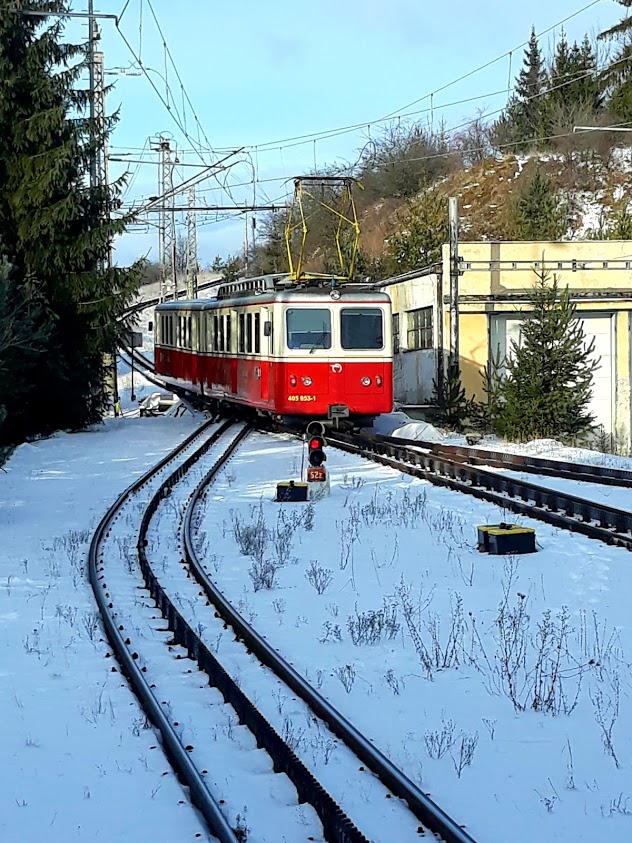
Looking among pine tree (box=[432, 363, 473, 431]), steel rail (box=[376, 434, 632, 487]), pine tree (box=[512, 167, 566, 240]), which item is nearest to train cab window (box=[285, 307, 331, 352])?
steel rail (box=[376, 434, 632, 487])

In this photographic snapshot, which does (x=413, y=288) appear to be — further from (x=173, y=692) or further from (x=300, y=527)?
(x=173, y=692)

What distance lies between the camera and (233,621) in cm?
782

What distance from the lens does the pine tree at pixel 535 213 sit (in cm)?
5006

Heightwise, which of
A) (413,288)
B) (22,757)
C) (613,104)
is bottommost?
(22,757)

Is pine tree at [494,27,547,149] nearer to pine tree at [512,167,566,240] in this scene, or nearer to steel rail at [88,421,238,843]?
pine tree at [512,167,566,240]

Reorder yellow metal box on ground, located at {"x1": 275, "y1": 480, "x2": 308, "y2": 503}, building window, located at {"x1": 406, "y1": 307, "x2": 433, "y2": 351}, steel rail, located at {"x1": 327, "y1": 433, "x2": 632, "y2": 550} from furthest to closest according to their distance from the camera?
building window, located at {"x1": 406, "y1": 307, "x2": 433, "y2": 351}
yellow metal box on ground, located at {"x1": 275, "y1": 480, "x2": 308, "y2": 503}
steel rail, located at {"x1": 327, "y1": 433, "x2": 632, "y2": 550}

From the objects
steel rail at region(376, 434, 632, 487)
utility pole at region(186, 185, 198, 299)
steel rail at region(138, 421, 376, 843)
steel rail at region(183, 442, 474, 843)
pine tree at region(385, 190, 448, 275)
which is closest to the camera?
steel rail at region(138, 421, 376, 843)

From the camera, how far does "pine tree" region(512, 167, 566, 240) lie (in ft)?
164

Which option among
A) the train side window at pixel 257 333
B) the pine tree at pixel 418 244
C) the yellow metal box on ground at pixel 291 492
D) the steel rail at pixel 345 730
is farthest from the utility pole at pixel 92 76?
the steel rail at pixel 345 730

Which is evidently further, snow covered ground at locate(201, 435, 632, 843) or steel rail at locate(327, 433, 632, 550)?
steel rail at locate(327, 433, 632, 550)

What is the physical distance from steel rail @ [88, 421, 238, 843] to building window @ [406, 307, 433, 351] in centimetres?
2078

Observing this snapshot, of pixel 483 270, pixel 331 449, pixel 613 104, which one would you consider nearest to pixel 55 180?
pixel 331 449

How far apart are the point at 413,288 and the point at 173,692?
87.8ft

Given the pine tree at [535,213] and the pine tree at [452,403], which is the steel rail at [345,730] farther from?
the pine tree at [535,213]
